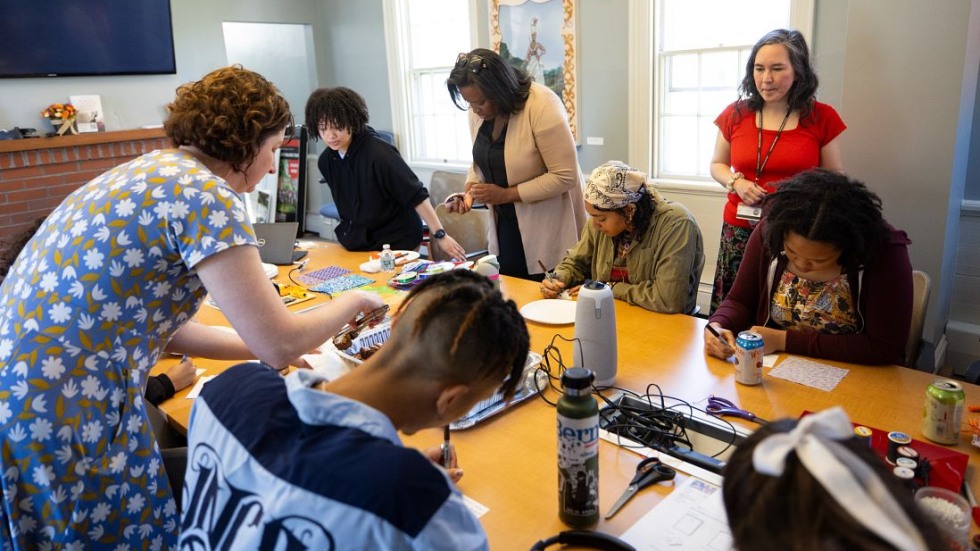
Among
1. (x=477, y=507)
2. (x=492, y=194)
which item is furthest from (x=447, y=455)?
(x=492, y=194)

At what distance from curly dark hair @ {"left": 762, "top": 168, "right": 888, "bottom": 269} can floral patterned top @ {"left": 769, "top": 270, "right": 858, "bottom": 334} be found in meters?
0.10

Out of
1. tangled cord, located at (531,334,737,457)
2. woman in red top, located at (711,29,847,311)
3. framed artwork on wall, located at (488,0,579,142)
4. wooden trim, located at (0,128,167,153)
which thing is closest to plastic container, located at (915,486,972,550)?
tangled cord, located at (531,334,737,457)

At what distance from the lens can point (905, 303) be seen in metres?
1.76

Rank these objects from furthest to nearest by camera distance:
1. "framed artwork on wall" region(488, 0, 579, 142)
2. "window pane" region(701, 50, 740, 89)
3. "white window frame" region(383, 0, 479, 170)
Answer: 1. "white window frame" region(383, 0, 479, 170)
2. "framed artwork on wall" region(488, 0, 579, 142)
3. "window pane" region(701, 50, 740, 89)

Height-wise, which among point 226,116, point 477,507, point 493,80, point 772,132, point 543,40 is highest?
point 543,40

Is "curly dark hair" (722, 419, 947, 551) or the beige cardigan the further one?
the beige cardigan

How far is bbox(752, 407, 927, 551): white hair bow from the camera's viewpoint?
61cm

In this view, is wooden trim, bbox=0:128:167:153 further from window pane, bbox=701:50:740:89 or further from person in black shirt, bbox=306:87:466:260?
window pane, bbox=701:50:740:89

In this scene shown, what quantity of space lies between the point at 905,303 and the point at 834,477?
135 cm

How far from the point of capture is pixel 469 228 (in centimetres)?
349

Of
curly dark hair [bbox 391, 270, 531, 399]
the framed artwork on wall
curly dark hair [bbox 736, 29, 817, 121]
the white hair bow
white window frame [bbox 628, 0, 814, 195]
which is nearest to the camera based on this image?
the white hair bow

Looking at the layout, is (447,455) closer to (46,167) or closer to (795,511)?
(795,511)

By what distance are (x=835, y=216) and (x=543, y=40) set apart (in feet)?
10.3

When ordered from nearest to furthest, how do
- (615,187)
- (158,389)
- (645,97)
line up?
(158,389), (615,187), (645,97)
